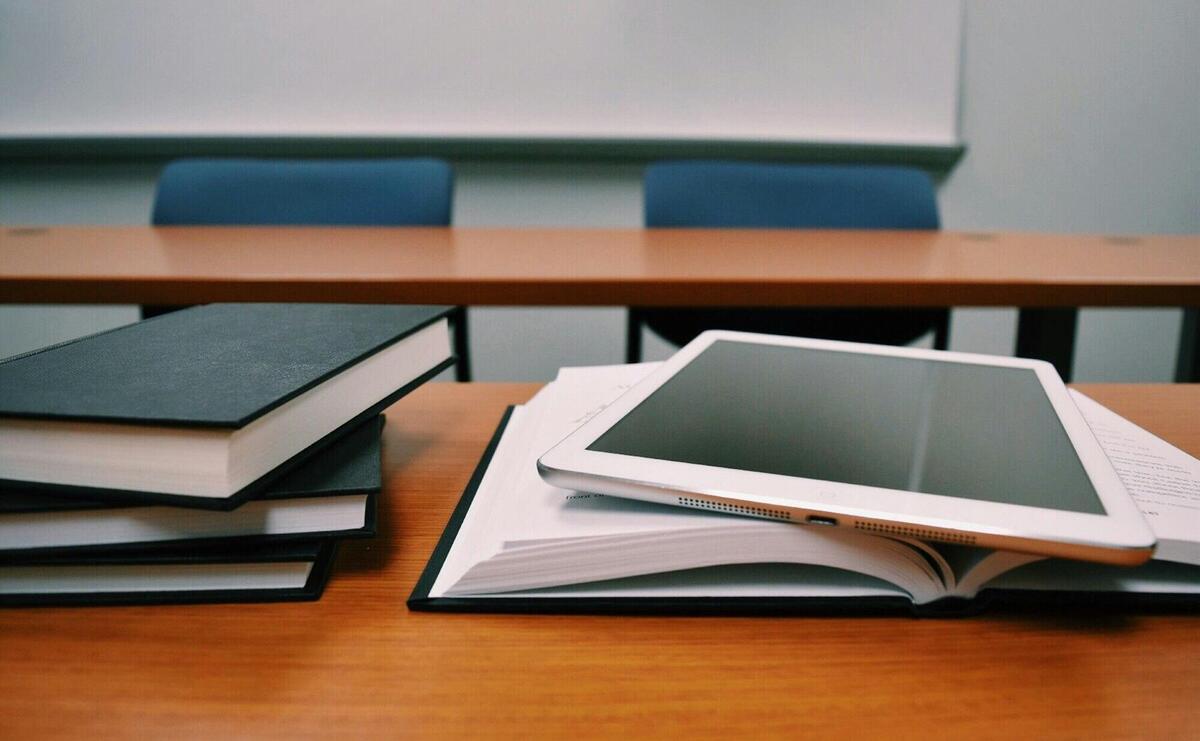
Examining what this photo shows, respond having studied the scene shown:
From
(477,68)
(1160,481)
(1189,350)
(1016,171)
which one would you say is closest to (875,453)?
(1160,481)

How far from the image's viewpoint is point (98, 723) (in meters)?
0.24

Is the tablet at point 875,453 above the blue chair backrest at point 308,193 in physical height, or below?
below

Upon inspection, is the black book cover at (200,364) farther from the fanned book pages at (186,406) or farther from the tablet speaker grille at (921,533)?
the tablet speaker grille at (921,533)

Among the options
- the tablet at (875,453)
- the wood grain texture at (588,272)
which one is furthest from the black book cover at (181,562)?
the wood grain texture at (588,272)

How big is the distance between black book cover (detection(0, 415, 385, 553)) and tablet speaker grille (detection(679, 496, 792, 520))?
125mm

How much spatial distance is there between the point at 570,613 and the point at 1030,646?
0.57ft

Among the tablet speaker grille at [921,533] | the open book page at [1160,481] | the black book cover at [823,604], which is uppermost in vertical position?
the tablet speaker grille at [921,533]

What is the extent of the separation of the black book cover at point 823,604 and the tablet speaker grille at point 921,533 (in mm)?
40

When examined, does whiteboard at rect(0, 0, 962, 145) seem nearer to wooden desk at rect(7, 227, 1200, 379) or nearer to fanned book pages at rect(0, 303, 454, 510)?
wooden desk at rect(7, 227, 1200, 379)

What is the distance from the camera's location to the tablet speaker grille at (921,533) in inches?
10.0

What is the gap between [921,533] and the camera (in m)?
0.26

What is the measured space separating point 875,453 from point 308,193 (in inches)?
54.2

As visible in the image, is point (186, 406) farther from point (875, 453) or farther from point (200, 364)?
point (875, 453)

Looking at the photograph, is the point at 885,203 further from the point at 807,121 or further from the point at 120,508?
the point at 120,508
